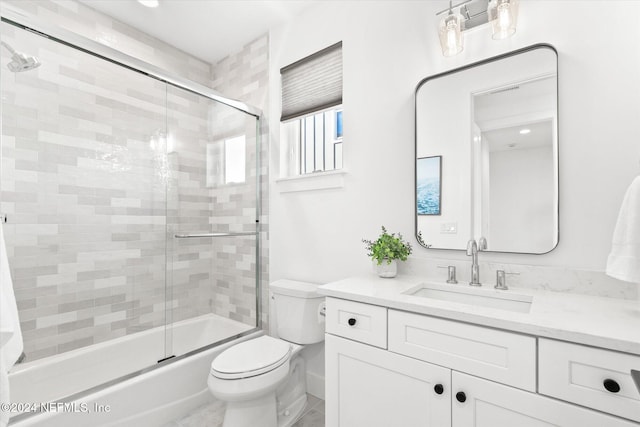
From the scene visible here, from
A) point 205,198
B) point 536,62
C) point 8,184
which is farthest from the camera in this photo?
point 205,198

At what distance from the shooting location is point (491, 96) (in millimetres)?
1456

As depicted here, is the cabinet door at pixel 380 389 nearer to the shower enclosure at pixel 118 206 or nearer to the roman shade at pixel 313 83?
the shower enclosure at pixel 118 206

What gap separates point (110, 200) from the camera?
1.93 metres

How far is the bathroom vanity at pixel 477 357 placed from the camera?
82cm

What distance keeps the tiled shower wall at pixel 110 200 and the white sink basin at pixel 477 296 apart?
4.29ft

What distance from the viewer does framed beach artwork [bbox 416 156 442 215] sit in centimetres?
159

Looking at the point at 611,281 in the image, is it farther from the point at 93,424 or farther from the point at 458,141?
the point at 93,424

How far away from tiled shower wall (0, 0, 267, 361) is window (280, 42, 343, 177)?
0.30 m

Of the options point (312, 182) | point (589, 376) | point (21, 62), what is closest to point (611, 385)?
point (589, 376)

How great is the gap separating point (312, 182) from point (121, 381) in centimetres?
155

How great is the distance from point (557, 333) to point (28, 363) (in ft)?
8.03

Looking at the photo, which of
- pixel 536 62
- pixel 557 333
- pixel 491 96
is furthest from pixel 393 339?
pixel 536 62

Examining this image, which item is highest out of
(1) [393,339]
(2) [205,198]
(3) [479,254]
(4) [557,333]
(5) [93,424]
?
(2) [205,198]

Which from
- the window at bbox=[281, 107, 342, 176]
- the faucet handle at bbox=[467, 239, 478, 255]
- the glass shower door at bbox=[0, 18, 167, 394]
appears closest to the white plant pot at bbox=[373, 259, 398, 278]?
the faucet handle at bbox=[467, 239, 478, 255]
